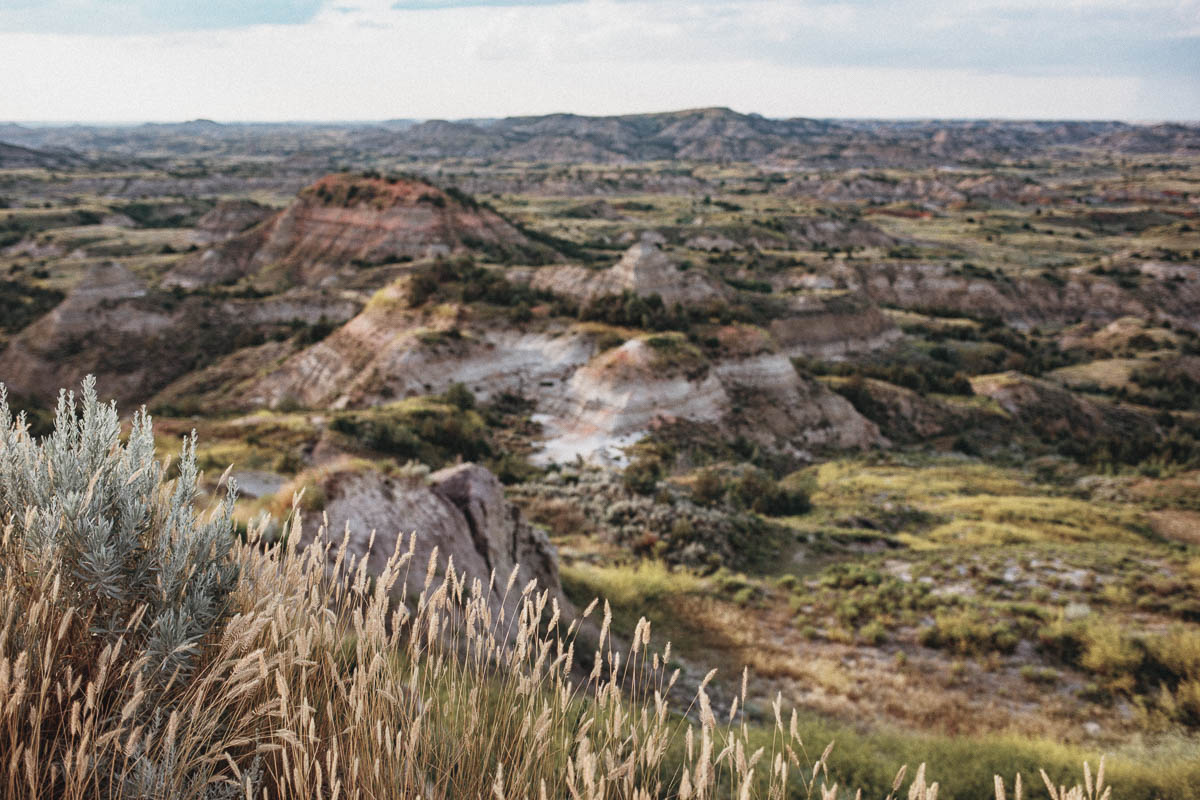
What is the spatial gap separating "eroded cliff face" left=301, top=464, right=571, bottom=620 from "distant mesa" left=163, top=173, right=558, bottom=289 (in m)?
50.7

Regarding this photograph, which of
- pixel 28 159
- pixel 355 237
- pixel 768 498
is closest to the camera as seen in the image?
pixel 768 498

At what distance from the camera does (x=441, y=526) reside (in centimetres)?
1060

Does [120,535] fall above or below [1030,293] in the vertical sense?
below

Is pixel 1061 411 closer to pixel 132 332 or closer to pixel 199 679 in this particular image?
pixel 199 679

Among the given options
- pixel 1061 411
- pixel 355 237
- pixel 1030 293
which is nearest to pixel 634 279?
A: pixel 1061 411

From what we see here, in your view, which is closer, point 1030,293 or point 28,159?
point 1030,293

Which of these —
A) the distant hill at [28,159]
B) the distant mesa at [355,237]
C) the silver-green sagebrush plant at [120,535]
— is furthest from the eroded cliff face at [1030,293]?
the distant hill at [28,159]

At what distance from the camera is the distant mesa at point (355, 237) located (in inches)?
2516

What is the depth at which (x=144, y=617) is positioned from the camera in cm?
280

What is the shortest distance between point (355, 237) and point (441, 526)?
206ft

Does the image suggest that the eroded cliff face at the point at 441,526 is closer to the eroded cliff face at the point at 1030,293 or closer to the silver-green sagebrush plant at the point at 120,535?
the silver-green sagebrush plant at the point at 120,535

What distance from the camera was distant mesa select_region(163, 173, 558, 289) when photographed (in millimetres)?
63906

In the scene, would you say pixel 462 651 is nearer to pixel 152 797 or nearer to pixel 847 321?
pixel 152 797

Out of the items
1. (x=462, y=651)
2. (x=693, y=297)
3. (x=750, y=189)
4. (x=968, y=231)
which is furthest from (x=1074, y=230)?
(x=462, y=651)
